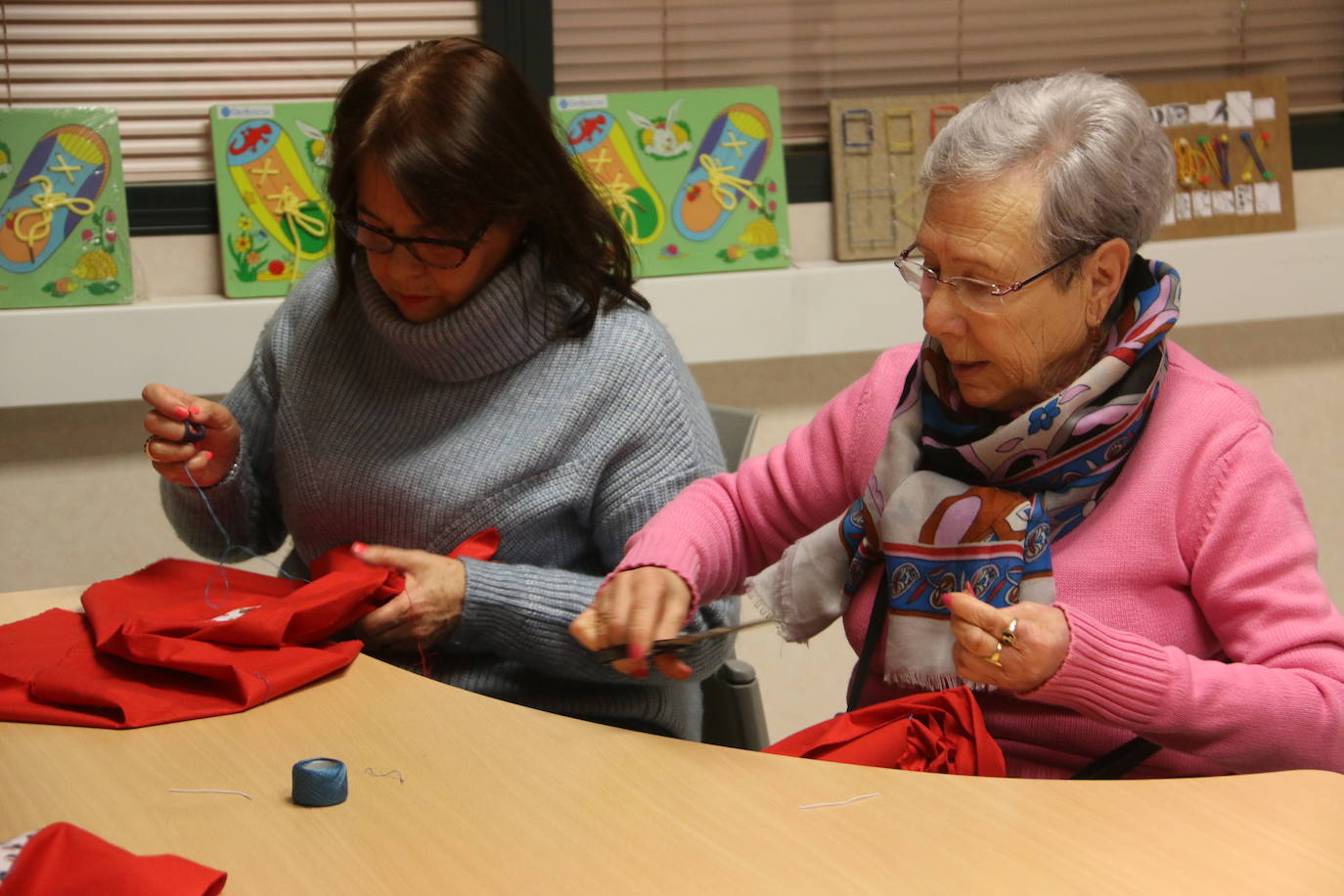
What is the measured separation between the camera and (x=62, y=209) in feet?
8.31

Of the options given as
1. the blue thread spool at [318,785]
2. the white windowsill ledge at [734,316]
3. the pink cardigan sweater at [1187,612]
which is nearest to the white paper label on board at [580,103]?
the white windowsill ledge at [734,316]

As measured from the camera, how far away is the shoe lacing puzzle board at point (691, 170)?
2791mm

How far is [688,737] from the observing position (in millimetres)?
1847

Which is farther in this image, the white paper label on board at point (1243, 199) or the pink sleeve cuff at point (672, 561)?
the white paper label on board at point (1243, 199)

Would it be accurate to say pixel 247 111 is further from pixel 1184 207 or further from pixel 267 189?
pixel 1184 207

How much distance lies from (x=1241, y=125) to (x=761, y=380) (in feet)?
3.93

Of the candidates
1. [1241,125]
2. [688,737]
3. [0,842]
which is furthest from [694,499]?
[1241,125]

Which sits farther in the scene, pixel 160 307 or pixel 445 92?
pixel 160 307

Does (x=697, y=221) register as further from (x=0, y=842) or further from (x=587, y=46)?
(x=0, y=842)

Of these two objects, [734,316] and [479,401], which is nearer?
[479,401]

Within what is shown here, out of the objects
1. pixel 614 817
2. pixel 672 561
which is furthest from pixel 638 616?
pixel 614 817

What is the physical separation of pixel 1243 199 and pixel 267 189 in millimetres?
2075

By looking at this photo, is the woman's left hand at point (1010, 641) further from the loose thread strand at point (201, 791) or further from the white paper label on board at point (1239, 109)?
the white paper label on board at point (1239, 109)

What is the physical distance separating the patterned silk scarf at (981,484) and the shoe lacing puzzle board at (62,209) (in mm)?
1641
